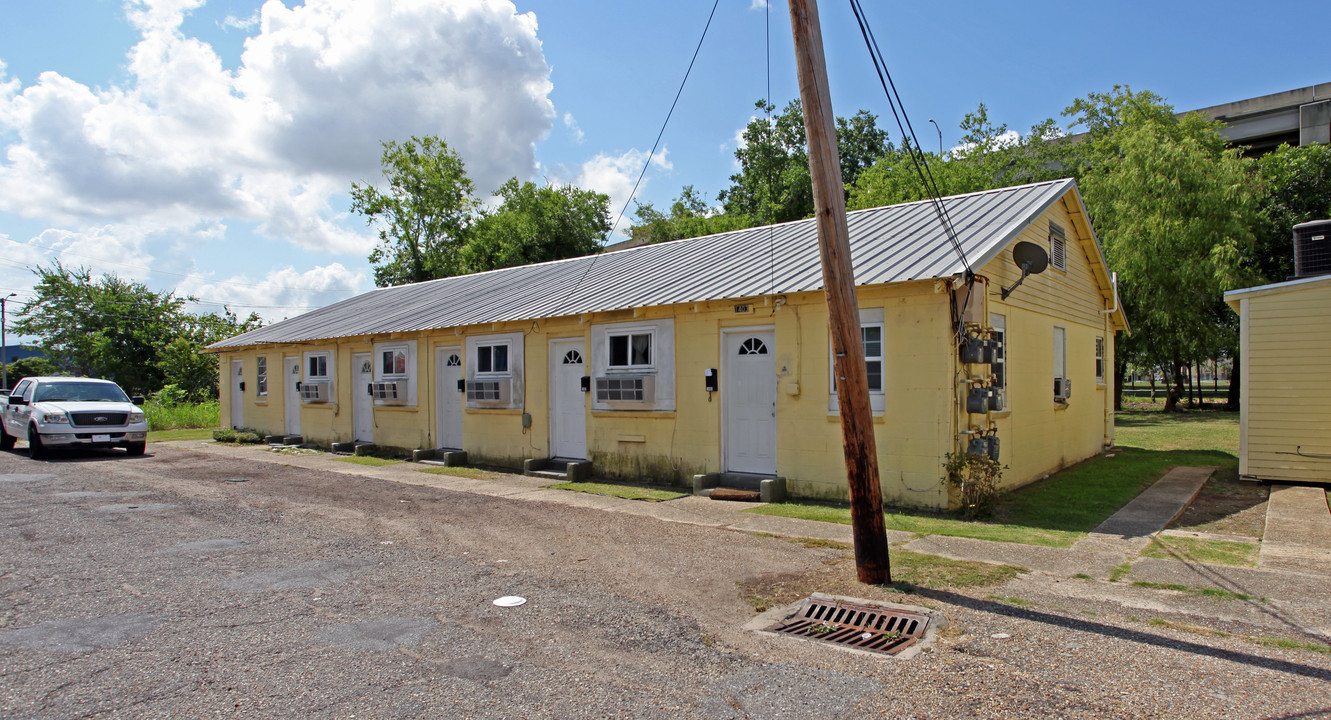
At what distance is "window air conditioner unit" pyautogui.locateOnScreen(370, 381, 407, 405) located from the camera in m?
16.1

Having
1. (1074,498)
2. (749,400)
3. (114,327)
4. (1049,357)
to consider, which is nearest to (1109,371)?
(1049,357)

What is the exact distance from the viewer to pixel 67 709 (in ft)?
12.1

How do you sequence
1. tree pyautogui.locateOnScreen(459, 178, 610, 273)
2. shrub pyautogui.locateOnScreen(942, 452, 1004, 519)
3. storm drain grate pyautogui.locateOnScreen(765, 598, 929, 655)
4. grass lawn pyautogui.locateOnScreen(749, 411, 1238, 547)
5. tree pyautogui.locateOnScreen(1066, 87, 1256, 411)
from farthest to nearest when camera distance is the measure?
tree pyautogui.locateOnScreen(459, 178, 610, 273) → tree pyautogui.locateOnScreen(1066, 87, 1256, 411) → shrub pyautogui.locateOnScreen(942, 452, 1004, 519) → grass lawn pyautogui.locateOnScreen(749, 411, 1238, 547) → storm drain grate pyautogui.locateOnScreen(765, 598, 929, 655)

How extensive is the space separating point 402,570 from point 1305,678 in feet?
20.4

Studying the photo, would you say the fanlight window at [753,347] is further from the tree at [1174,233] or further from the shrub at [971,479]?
the tree at [1174,233]

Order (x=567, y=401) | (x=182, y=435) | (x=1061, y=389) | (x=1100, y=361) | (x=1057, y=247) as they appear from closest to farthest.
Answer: (x=1061, y=389) < (x=1057, y=247) < (x=567, y=401) < (x=1100, y=361) < (x=182, y=435)

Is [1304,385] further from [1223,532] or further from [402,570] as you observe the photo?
[402,570]

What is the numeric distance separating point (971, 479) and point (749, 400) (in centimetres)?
321

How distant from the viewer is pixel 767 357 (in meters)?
10.6

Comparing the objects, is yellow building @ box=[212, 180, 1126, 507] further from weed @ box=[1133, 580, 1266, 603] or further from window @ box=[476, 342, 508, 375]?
weed @ box=[1133, 580, 1266, 603]

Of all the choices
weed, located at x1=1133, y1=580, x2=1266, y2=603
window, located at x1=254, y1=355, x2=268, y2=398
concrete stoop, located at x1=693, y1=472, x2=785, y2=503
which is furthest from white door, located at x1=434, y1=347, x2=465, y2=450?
weed, located at x1=1133, y1=580, x2=1266, y2=603

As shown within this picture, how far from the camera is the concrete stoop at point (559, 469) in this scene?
12.1m

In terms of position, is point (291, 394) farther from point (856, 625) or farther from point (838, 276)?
point (856, 625)

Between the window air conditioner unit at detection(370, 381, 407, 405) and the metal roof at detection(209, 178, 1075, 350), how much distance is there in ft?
3.76
